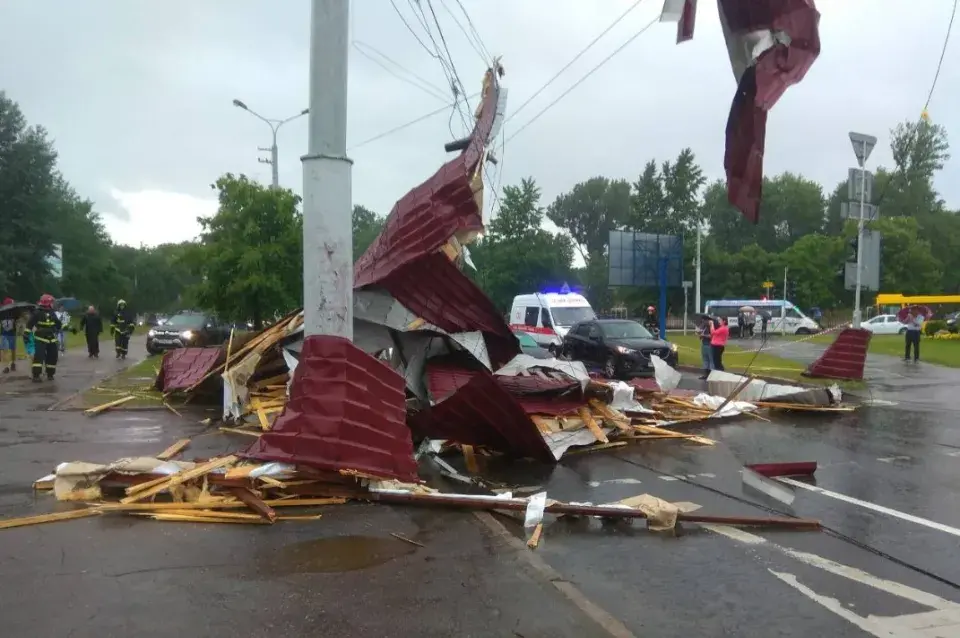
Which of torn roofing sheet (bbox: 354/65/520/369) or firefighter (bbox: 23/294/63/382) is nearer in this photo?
torn roofing sheet (bbox: 354/65/520/369)

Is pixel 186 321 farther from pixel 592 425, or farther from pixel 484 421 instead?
pixel 484 421

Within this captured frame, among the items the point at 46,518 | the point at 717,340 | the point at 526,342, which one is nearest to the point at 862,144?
the point at 717,340

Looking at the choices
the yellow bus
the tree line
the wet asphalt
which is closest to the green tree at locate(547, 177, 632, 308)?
the tree line

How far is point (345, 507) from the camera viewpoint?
6.29 m

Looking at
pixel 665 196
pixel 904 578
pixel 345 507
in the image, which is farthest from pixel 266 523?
pixel 665 196

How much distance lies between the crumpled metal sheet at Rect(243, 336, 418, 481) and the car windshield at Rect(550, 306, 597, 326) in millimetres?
17499

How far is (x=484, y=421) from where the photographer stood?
8.17 metres

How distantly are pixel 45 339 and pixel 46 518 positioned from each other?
39.8ft

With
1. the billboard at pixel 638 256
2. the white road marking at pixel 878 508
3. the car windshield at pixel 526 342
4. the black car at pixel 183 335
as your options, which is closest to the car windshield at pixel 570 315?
the car windshield at pixel 526 342

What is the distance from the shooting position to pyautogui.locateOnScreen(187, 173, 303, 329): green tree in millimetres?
19938

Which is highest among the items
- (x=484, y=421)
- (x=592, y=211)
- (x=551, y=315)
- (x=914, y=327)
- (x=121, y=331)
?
(x=592, y=211)

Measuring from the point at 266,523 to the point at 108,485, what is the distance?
5.37 ft

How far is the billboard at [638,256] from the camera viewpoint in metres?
35.2

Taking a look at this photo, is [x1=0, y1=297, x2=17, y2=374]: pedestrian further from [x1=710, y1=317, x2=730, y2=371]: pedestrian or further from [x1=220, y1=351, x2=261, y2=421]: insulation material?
[x1=710, y1=317, x2=730, y2=371]: pedestrian
